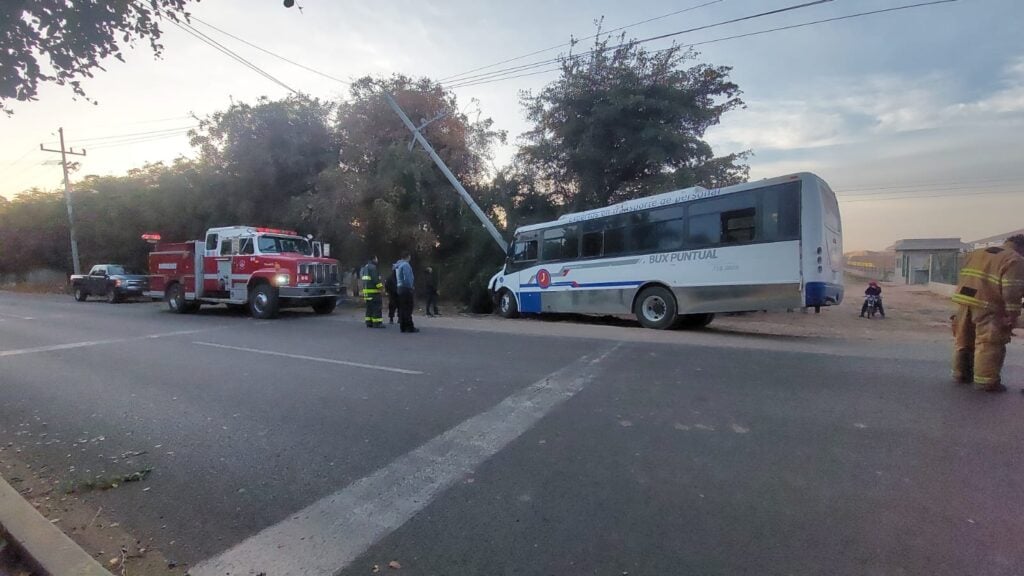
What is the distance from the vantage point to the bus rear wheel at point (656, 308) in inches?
454

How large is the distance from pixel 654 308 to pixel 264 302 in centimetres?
1059

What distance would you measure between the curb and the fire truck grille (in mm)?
11838

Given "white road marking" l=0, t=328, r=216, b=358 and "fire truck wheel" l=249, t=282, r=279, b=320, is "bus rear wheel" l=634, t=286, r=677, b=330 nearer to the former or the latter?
"fire truck wheel" l=249, t=282, r=279, b=320

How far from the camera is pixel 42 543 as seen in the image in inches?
109

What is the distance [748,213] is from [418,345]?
275 inches

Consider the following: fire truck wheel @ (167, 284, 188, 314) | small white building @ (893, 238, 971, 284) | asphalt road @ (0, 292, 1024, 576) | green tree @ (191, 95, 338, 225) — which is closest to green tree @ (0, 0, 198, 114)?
asphalt road @ (0, 292, 1024, 576)

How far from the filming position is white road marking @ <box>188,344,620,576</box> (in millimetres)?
2719

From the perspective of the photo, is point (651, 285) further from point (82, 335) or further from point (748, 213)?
point (82, 335)

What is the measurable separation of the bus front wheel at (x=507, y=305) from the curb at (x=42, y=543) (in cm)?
1242

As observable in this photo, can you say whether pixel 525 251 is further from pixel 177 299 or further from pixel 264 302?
pixel 177 299

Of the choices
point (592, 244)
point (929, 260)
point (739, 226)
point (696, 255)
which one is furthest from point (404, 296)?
point (929, 260)

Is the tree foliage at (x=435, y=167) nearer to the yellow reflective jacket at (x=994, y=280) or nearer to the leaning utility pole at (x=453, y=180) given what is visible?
the leaning utility pole at (x=453, y=180)

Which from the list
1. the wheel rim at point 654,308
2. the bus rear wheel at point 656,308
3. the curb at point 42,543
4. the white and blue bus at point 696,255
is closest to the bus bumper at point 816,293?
the white and blue bus at point 696,255

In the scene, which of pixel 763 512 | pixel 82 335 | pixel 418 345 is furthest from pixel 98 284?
pixel 763 512
